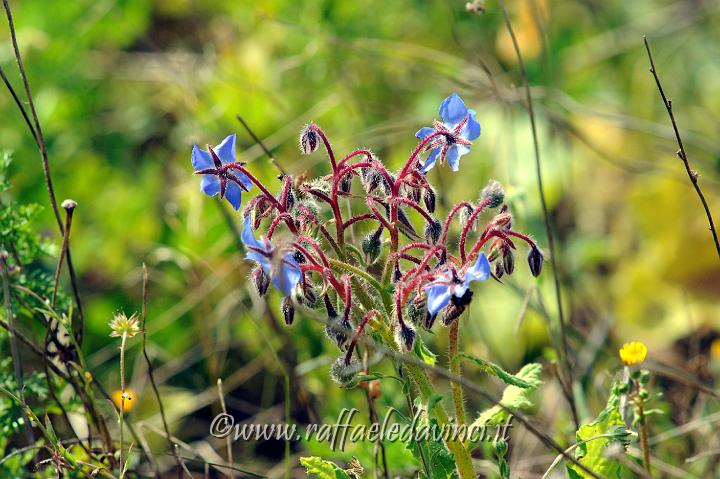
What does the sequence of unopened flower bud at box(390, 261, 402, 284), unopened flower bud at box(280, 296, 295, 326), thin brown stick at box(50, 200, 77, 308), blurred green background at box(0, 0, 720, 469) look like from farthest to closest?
blurred green background at box(0, 0, 720, 469) < thin brown stick at box(50, 200, 77, 308) < unopened flower bud at box(390, 261, 402, 284) < unopened flower bud at box(280, 296, 295, 326)

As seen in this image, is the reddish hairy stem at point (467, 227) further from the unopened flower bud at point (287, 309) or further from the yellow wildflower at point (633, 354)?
the yellow wildflower at point (633, 354)

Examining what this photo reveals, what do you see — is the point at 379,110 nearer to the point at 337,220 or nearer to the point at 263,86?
the point at 263,86

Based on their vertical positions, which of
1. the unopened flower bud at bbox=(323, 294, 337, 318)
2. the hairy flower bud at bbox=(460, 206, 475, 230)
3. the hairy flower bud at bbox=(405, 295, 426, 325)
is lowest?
the unopened flower bud at bbox=(323, 294, 337, 318)

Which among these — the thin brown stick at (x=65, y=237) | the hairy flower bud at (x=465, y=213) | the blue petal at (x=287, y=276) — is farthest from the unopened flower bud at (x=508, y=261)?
the thin brown stick at (x=65, y=237)

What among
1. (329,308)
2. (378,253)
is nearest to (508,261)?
(378,253)

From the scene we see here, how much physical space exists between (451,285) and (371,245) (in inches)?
11.9

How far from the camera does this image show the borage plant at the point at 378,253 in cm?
171

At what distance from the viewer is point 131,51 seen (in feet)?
17.1

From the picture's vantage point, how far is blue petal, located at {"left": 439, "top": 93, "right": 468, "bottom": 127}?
1.98m

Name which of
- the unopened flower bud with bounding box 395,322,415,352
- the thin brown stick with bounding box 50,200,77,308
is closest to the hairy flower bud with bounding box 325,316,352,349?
the unopened flower bud with bounding box 395,322,415,352

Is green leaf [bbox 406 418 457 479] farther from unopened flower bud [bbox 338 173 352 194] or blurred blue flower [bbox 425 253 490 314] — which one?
unopened flower bud [bbox 338 173 352 194]

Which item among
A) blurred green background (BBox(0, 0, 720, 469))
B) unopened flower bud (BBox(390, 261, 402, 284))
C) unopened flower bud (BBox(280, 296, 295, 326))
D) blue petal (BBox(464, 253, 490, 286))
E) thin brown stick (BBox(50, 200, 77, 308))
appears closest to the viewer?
blue petal (BBox(464, 253, 490, 286))

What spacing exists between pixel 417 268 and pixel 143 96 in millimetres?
3457

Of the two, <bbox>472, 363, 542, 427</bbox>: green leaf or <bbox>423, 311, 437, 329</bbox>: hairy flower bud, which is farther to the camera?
<bbox>472, 363, 542, 427</bbox>: green leaf
